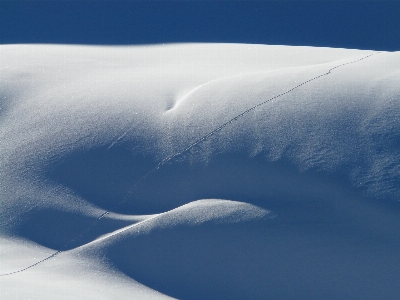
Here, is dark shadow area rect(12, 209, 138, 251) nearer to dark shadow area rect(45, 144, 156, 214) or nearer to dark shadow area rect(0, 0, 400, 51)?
dark shadow area rect(45, 144, 156, 214)

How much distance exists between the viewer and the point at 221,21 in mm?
7012

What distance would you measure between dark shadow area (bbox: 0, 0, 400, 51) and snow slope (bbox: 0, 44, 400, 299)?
8.75ft

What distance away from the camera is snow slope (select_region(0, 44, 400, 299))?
302 centimetres

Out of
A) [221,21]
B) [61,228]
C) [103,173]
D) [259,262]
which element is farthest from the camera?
[221,21]

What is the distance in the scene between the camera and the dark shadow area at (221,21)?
22.5 ft

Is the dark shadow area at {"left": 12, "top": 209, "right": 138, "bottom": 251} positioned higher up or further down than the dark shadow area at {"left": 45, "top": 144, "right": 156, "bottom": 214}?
further down

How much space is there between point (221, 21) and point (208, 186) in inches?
161

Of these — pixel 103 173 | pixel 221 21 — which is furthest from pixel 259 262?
pixel 221 21

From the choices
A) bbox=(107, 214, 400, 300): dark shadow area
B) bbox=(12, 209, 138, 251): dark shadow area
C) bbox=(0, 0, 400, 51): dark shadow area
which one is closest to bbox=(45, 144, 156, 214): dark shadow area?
bbox=(12, 209, 138, 251): dark shadow area

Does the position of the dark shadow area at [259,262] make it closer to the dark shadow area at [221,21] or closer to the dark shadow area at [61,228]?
the dark shadow area at [61,228]

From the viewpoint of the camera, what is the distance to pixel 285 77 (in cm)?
398

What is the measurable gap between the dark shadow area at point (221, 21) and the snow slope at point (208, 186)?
267 centimetres

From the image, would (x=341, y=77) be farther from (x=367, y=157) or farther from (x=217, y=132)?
(x=217, y=132)

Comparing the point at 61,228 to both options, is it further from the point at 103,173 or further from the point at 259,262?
the point at 259,262
